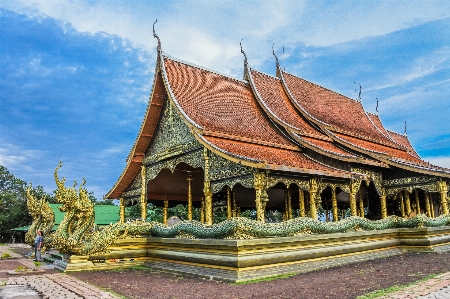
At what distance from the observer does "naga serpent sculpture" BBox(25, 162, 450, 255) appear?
26.0 ft

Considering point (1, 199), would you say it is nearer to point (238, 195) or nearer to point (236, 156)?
point (238, 195)

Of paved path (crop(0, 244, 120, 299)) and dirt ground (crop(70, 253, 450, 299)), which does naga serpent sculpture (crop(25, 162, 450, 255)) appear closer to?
dirt ground (crop(70, 253, 450, 299))

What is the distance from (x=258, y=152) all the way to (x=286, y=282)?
4.00 m

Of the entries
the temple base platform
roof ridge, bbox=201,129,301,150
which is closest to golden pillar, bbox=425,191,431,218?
the temple base platform

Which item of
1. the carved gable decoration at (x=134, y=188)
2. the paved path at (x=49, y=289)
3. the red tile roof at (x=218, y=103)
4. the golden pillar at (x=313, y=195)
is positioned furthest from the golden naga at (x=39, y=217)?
the golden pillar at (x=313, y=195)

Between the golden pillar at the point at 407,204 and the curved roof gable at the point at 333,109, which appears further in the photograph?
the curved roof gable at the point at 333,109

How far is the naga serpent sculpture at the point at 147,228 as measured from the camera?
7.94 m

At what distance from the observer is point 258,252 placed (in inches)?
304

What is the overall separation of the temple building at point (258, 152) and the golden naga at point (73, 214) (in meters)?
3.05

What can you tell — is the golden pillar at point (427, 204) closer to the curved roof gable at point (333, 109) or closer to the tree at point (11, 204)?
the curved roof gable at point (333, 109)

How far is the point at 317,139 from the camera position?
43.9ft

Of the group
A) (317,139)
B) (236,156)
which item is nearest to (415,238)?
(317,139)

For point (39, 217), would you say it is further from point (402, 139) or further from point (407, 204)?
point (402, 139)

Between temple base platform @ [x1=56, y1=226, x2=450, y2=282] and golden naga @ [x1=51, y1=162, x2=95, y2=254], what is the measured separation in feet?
1.89
